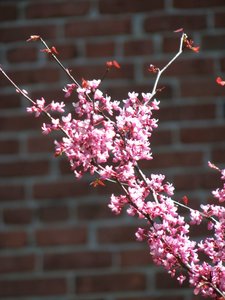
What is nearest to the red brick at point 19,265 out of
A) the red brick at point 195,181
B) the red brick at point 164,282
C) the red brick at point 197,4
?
the red brick at point 164,282

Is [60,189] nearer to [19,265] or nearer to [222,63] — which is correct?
[19,265]

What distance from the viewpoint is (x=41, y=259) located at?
5.98 ft

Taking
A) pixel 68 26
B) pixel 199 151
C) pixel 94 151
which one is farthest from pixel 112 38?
pixel 94 151

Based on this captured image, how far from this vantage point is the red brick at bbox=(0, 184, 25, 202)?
1.84m

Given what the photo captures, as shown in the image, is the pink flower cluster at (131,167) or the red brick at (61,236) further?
the red brick at (61,236)

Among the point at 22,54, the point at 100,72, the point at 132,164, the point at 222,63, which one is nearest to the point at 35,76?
the point at 22,54

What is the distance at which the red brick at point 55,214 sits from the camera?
5.98 ft

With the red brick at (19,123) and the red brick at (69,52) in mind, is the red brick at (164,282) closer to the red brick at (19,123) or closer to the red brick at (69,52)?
the red brick at (19,123)

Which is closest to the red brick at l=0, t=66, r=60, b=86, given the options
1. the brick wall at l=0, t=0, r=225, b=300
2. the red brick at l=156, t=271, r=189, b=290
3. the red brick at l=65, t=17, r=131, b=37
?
the brick wall at l=0, t=0, r=225, b=300

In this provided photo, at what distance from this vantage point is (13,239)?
183 cm

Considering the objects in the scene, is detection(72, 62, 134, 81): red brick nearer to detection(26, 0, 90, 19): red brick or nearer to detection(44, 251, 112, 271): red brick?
detection(26, 0, 90, 19): red brick

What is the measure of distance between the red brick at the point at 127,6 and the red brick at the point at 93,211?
1.74 ft

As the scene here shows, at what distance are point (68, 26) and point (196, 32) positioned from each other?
354 mm

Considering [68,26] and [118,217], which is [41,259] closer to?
[118,217]
